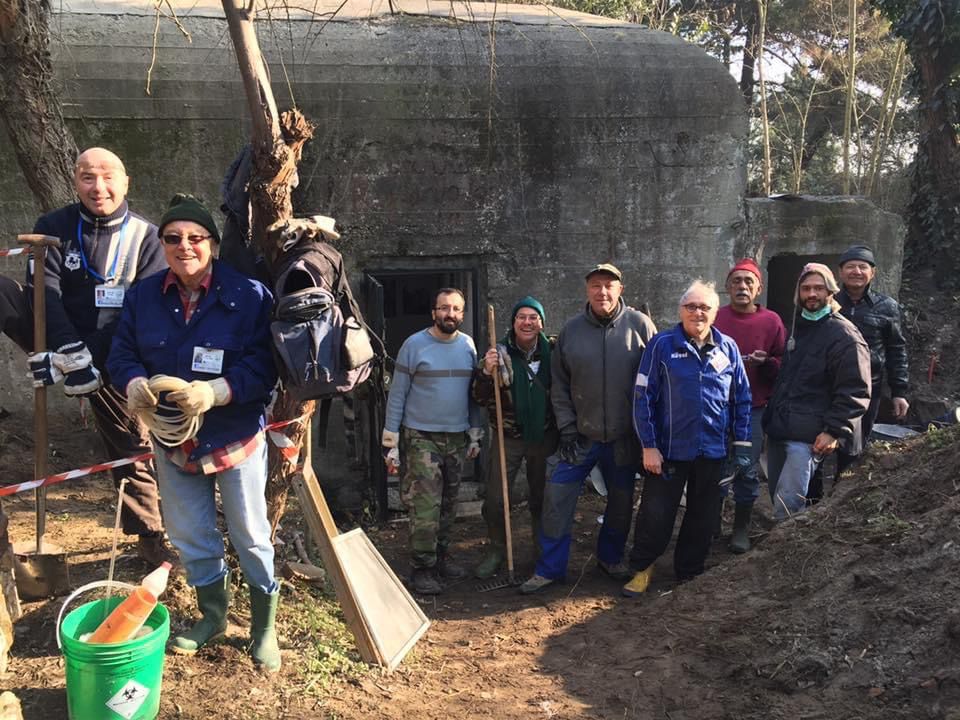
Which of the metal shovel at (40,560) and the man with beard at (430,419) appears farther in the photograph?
the man with beard at (430,419)

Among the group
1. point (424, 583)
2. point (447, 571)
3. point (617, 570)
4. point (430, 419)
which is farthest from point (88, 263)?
point (617, 570)

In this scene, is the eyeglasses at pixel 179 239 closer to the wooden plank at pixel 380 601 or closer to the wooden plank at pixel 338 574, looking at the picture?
the wooden plank at pixel 338 574

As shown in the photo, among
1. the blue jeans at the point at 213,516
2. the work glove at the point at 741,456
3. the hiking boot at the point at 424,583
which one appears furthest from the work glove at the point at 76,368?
the work glove at the point at 741,456

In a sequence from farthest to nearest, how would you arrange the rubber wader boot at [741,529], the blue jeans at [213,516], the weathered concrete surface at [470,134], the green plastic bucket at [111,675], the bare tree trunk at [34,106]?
the weathered concrete surface at [470,134] < the rubber wader boot at [741,529] < the bare tree trunk at [34,106] < the blue jeans at [213,516] < the green plastic bucket at [111,675]

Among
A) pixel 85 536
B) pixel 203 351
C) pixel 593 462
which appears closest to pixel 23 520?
pixel 85 536

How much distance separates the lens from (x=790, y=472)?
5035 mm

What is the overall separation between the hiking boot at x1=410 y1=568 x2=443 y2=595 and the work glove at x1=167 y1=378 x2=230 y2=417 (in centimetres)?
234

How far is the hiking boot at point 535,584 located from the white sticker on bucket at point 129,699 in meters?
2.51

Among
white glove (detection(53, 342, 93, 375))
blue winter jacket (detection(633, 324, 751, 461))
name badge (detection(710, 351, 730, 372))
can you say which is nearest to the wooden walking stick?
blue winter jacket (detection(633, 324, 751, 461))

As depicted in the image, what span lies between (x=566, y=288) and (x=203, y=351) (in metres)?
4.13

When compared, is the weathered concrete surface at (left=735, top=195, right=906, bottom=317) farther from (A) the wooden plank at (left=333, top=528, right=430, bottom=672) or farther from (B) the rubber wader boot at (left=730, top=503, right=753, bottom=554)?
(A) the wooden plank at (left=333, top=528, right=430, bottom=672)

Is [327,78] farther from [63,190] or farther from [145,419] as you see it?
[145,419]

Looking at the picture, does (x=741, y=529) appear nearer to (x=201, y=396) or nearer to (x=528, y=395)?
(x=528, y=395)

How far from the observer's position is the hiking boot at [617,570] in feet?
16.6
